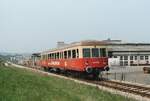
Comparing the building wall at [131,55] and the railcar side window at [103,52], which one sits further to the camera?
the building wall at [131,55]

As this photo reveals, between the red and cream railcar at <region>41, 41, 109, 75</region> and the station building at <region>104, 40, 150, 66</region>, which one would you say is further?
the station building at <region>104, 40, 150, 66</region>

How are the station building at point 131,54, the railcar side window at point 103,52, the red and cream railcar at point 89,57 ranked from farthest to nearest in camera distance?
the station building at point 131,54, the railcar side window at point 103,52, the red and cream railcar at point 89,57

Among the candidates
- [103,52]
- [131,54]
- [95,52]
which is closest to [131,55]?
[131,54]

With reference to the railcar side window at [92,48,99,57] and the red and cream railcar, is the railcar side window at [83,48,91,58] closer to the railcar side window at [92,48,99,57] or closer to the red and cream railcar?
the red and cream railcar

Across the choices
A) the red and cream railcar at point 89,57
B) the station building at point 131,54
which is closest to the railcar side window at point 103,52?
the red and cream railcar at point 89,57

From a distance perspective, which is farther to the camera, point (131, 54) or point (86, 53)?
point (131, 54)

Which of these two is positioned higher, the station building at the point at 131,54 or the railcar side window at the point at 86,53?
the railcar side window at the point at 86,53

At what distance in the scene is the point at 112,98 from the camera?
1722 centimetres

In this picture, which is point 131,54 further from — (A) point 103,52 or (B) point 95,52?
(B) point 95,52

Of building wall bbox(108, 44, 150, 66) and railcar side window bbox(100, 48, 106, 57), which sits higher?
railcar side window bbox(100, 48, 106, 57)

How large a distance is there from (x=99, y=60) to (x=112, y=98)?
1399 centimetres

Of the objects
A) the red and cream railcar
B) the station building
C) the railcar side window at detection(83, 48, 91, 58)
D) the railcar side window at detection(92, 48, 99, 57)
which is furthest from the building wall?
the railcar side window at detection(83, 48, 91, 58)

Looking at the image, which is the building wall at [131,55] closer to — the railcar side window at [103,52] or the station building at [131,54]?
the station building at [131,54]

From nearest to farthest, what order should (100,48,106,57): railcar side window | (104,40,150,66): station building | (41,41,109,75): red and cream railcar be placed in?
(41,41,109,75): red and cream railcar → (100,48,106,57): railcar side window → (104,40,150,66): station building
